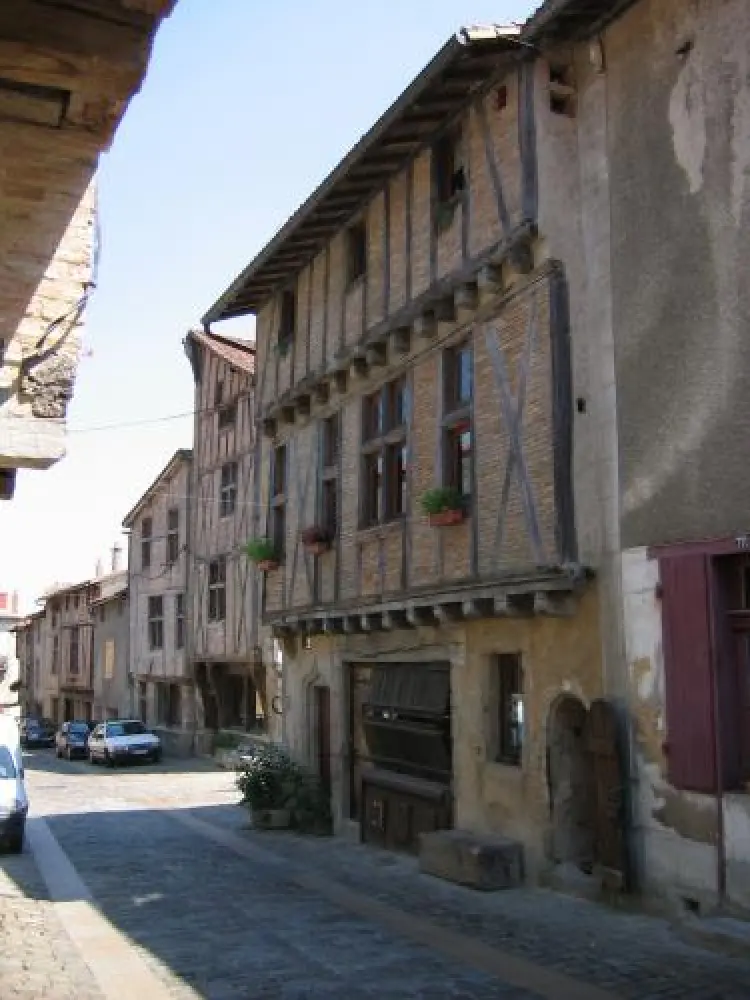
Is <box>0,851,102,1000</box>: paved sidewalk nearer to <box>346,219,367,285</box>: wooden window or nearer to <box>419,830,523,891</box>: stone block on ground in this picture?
<box>419,830,523,891</box>: stone block on ground

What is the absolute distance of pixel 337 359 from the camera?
15047 mm

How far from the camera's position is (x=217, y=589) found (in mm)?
29078

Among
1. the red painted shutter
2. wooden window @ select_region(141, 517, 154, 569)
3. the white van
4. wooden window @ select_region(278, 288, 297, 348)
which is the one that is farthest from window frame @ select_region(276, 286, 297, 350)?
wooden window @ select_region(141, 517, 154, 569)

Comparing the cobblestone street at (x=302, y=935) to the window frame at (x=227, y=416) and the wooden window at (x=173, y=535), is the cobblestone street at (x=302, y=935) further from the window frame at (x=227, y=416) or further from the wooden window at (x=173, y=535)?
the wooden window at (x=173, y=535)

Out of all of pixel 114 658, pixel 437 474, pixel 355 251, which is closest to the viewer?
pixel 437 474

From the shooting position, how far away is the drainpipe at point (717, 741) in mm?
8266

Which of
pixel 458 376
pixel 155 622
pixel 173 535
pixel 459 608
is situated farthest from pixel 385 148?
pixel 155 622

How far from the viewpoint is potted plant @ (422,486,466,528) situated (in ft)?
38.5

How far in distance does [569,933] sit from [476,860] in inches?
81.6

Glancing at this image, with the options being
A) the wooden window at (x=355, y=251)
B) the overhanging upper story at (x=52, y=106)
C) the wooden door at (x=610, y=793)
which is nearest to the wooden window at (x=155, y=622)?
the wooden window at (x=355, y=251)

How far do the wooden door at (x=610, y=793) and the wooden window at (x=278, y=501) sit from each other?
28.0 ft

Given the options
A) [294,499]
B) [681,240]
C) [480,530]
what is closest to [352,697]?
[294,499]

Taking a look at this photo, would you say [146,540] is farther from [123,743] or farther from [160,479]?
[123,743]

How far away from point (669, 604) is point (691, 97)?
4.58 m
